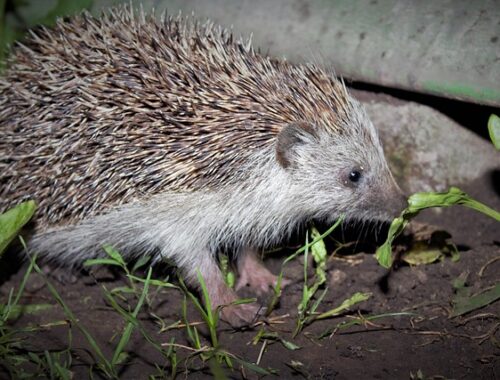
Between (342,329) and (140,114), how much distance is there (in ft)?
4.93

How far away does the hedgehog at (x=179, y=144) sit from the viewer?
3742mm

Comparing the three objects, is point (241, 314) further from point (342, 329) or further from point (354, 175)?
point (354, 175)

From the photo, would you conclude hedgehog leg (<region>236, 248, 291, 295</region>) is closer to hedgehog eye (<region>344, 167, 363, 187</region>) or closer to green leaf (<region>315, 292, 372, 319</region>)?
green leaf (<region>315, 292, 372, 319</region>)

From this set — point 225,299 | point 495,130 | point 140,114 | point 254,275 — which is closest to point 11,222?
point 140,114

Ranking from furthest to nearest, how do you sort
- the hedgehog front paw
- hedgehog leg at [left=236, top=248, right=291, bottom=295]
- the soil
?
hedgehog leg at [left=236, top=248, right=291, bottom=295], the hedgehog front paw, the soil

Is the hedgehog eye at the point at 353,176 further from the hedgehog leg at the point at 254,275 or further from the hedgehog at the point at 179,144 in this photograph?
the hedgehog leg at the point at 254,275

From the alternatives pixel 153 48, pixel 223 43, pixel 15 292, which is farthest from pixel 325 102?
pixel 15 292

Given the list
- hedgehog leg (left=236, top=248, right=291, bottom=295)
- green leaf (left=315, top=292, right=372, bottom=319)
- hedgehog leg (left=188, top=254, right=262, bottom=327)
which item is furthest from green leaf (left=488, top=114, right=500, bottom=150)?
hedgehog leg (left=188, top=254, right=262, bottom=327)

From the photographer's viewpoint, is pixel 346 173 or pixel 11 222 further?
pixel 346 173

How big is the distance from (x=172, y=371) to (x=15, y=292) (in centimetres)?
147

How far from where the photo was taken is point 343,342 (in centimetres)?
354

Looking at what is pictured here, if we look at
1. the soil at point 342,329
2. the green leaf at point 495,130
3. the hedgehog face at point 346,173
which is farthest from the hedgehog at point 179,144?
the green leaf at point 495,130

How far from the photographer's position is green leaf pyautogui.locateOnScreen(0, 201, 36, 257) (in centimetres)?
360

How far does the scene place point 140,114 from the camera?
3744 mm
